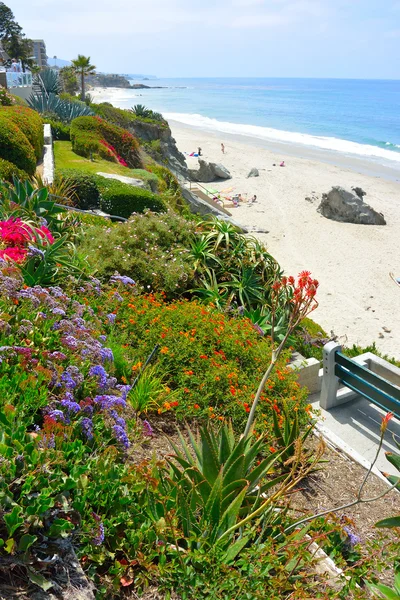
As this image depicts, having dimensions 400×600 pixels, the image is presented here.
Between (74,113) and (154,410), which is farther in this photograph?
(74,113)

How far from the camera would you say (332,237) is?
22406mm

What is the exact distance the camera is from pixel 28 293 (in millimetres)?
4074

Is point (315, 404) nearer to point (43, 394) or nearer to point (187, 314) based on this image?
point (187, 314)

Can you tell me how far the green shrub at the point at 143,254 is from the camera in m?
6.79

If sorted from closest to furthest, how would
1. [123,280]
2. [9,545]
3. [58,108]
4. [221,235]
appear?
1. [9,545]
2. [123,280]
3. [221,235]
4. [58,108]

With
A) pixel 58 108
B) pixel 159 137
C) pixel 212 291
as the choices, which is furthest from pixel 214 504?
pixel 159 137

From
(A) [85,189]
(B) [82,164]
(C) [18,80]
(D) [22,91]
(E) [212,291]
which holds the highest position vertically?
(C) [18,80]

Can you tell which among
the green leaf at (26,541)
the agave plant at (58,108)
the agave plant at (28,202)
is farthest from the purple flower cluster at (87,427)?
the agave plant at (58,108)

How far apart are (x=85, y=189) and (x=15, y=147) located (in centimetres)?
238

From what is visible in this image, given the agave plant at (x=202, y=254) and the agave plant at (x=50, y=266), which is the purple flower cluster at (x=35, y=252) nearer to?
the agave plant at (x=50, y=266)

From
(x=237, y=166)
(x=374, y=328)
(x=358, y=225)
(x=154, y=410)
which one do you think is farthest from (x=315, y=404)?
(x=237, y=166)

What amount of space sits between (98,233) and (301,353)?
3.90m

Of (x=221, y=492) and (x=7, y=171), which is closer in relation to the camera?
(x=221, y=492)

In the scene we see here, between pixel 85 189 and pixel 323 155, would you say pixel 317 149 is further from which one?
pixel 85 189
